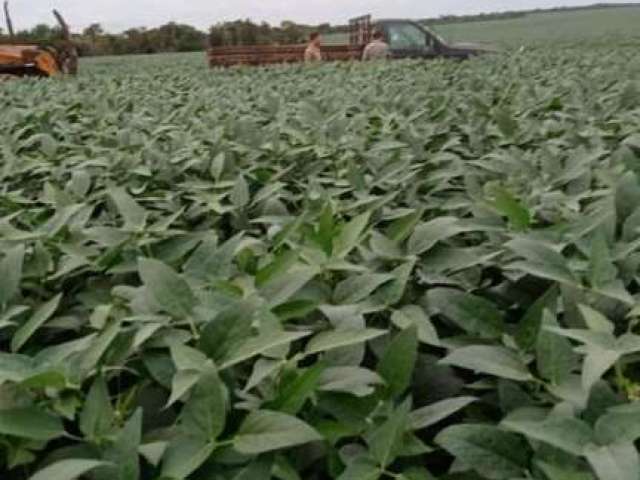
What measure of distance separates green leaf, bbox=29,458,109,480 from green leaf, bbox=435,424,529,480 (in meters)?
0.35

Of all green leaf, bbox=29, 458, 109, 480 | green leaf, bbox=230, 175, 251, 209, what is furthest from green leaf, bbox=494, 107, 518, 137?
green leaf, bbox=29, 458, 109, 480

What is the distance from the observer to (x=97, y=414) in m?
0.90

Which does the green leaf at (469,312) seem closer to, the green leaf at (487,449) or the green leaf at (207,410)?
the green leaf at (487,449)

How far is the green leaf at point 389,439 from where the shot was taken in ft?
2.83

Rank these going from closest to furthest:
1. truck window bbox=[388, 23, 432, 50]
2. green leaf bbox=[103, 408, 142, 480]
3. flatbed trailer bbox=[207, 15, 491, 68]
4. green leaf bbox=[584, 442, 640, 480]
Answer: green leaf bbox=[584, 442, 640, 480]
green leaf bbox=[103, 408, 142, 480]
flatbed trailer bbox=[207, 15, 491, 68]
truck window bbox=[388, 23, 432, 50]

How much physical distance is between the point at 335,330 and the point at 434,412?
0.50 ft

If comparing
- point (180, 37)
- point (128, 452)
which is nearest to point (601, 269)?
point (128, 452)

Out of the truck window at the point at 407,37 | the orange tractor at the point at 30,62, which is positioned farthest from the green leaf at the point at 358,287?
the truck window at the point at 407,37

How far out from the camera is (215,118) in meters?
3.08

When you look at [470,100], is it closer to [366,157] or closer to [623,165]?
[366,157]

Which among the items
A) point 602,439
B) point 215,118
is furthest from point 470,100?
point 602,439

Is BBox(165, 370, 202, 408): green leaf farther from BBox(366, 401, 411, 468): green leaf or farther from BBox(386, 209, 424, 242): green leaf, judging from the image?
BBox(386, 209, 424, 242): green leaf

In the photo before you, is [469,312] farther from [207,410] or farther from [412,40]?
[412,40]

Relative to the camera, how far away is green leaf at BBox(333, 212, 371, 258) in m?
1.25
